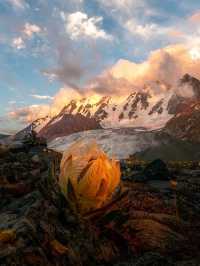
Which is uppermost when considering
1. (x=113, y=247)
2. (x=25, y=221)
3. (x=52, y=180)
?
(x=52, y=180)

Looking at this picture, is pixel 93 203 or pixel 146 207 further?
pixel 146 207

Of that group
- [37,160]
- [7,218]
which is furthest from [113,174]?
[37,160]

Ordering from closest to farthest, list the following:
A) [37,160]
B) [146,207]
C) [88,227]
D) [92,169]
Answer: [88,227] → [92,169] → [146,207] → [37,160]

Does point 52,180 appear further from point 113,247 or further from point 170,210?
point 170,210

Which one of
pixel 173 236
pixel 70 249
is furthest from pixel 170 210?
pixel 70 249

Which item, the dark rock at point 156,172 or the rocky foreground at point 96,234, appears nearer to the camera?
the rocky foreground at point 96,234

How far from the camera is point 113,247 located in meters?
5.25

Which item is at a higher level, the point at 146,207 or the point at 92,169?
the point at 92,169

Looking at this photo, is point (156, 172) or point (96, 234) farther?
point (156, 172)

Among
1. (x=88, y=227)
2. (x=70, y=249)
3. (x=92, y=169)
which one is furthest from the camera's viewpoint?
(x=92, y=169)

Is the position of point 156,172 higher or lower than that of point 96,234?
higher

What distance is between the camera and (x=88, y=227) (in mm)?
5188

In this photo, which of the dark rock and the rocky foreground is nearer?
the rocky foreground

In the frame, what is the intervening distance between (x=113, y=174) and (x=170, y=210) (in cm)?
167
